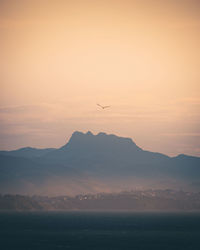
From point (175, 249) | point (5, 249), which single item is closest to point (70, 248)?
point (5, 249)

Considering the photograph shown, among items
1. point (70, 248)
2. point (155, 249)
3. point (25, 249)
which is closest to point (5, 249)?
point (25, 249)

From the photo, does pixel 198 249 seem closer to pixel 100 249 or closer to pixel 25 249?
pixel 100 249

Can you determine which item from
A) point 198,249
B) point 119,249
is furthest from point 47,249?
point 198,249

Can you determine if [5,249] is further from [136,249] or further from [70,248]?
[136,249]

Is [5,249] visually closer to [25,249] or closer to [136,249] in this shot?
[25,249]

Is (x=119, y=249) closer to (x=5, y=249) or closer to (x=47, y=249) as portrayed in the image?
(x=47, y=249)

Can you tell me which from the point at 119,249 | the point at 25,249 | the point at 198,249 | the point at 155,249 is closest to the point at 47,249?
the point at 25,249
